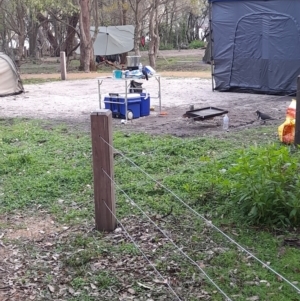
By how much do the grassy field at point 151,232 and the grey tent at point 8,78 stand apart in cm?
796

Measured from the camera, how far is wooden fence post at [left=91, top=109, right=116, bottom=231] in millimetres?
3876

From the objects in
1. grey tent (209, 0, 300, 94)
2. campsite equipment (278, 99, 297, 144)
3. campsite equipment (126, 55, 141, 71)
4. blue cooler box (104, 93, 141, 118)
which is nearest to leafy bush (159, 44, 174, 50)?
grey tent (209, 0, 300, 94)

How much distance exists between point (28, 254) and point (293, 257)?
1.89 meters

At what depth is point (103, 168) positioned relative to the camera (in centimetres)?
395

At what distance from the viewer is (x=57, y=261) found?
12.2 feet

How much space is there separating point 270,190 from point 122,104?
547 cm

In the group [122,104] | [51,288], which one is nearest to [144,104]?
[122,104]

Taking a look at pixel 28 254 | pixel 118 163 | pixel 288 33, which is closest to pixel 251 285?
pixel 28 254

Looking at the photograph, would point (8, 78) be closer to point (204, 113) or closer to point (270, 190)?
point (204, 113)

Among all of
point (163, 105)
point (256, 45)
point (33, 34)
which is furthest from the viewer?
point (33, 34)

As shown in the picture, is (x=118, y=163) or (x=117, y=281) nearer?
(x=117, y=281)

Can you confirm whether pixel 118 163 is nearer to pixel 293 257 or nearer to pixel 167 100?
pixel 293 257

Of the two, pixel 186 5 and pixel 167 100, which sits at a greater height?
pixel 186 5

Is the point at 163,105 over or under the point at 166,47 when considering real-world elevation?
under
